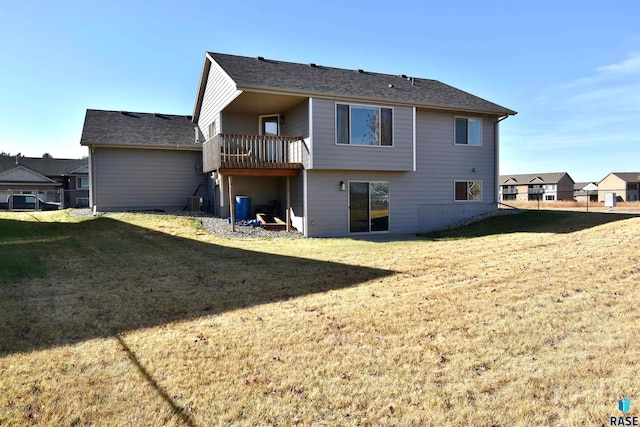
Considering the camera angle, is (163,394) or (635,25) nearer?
(163,394)

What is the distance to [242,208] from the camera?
Answer: 1592 centimetres

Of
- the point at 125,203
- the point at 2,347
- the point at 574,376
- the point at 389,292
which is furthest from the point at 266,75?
the point at 574,376

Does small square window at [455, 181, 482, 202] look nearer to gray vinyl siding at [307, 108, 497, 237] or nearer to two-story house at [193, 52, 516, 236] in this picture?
two-story house at [193, 52, 516, 236]

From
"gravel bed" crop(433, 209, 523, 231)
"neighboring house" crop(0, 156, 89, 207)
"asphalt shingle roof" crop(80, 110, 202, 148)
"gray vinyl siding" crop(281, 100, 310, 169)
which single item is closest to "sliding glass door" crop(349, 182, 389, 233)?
"gray vinyl siding" crop(281, 100, 310, 169)

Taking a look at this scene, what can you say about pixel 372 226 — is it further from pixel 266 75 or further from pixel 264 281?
pixel 264 281

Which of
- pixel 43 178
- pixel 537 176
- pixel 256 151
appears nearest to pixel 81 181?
pixel 43 178

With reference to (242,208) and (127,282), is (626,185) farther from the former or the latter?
(127,282)

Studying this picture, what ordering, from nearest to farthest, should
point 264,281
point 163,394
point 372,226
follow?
point 163,394 < point 264,281 < point 372,226

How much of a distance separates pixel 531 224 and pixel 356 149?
672 centimetres

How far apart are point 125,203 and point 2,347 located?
15.7 m

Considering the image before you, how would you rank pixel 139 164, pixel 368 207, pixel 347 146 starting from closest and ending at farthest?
pixel 347 146
pixel 368 207
pixel 139 164

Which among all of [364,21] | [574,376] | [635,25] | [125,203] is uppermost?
[364,21]

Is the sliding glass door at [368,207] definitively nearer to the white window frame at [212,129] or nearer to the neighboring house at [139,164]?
the white window frame at [212,129]

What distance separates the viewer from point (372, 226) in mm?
15570
